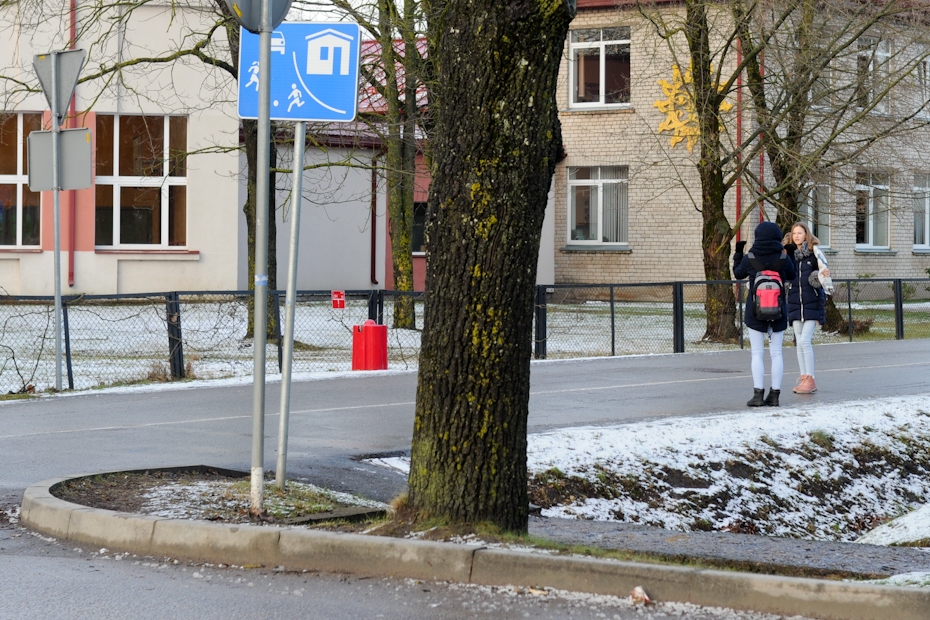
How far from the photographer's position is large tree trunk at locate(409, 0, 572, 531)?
6102 millimetres

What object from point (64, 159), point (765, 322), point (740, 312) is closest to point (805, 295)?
point (765, 322)

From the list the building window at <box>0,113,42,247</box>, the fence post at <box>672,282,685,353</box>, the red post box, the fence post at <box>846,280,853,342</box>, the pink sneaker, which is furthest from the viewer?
the building window at <box>0,113,42,247</box>

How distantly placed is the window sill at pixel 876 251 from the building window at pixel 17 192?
859 inches

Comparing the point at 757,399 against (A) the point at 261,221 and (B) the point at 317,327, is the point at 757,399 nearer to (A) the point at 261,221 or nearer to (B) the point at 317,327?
(A) the point at 261,221

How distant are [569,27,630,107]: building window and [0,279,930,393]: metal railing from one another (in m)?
11.0

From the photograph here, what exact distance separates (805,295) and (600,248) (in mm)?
20491

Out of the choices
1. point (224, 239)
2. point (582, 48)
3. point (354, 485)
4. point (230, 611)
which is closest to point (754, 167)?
point (582, 48)

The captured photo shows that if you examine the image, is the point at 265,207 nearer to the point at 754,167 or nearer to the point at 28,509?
the point at 28,509

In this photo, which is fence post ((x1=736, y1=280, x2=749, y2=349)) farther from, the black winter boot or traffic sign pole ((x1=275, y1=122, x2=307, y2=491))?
traffic sign pole ((x1=275, y1=122, x2=307, y2=491))

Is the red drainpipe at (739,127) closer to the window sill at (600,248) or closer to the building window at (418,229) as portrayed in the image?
the window sill at (600,248)

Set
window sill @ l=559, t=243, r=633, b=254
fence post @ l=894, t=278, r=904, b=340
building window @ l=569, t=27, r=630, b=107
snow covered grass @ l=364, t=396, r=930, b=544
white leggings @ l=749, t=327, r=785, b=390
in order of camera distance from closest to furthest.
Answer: snow covered grass @ l=364, t=396, r=930, b=544
white leggings @ l=749, t=327, r=785, b=390
fence post @ l=894, t=278, r=904, b=340
building window @ l=569, t=27, r=630, b=107
window sill @ l=559, t=243, r=633, b=254

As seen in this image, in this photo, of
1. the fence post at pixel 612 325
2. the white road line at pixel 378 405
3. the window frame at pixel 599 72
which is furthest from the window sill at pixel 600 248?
the white road line at pixel 378 405

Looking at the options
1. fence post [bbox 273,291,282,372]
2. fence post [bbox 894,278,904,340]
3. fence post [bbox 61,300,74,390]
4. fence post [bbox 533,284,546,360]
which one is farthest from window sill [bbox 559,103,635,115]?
fence post [bbox 61,300,74,390]

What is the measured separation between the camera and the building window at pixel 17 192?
26547mm
